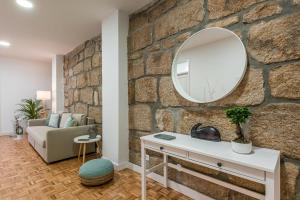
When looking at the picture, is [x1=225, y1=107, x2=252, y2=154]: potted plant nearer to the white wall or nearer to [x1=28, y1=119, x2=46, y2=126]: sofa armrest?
[x1=28, y1=119, x2=46, y2=126]: sofa armrest

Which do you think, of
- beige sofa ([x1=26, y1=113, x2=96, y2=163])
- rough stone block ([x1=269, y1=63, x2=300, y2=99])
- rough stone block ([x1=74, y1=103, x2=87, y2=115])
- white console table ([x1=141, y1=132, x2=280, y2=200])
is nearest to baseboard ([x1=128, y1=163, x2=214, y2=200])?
white console table ([x1=141, y1=132, x2=280, y2=200])

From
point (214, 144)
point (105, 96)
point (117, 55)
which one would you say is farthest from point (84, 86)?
point (214, 144)

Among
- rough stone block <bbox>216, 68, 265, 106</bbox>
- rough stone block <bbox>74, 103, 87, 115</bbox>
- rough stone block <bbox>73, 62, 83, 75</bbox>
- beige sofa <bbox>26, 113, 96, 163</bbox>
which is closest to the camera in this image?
rough stone block <bbox>216, 68, 265, 106</bbox>

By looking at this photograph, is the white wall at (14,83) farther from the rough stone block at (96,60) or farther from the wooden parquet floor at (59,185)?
the rough stone block at (96,60)

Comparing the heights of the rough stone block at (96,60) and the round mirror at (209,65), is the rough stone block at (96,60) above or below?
above

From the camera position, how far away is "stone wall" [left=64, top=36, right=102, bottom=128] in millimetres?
3438

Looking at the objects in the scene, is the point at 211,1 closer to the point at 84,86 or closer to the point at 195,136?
the point at 195,136

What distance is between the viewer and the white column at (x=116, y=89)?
2.53 m

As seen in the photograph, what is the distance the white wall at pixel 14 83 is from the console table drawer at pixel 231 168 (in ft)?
19.4

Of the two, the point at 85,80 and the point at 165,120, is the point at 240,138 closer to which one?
the point at 165,120

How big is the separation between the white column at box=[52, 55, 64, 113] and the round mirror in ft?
13.9

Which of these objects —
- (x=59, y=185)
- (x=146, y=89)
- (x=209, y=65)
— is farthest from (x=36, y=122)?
(x=209, y=65)

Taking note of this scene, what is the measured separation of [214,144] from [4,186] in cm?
254

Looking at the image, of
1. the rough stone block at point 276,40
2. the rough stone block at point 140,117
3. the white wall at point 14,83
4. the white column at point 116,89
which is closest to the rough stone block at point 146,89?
the rough stone block at point 140,117
